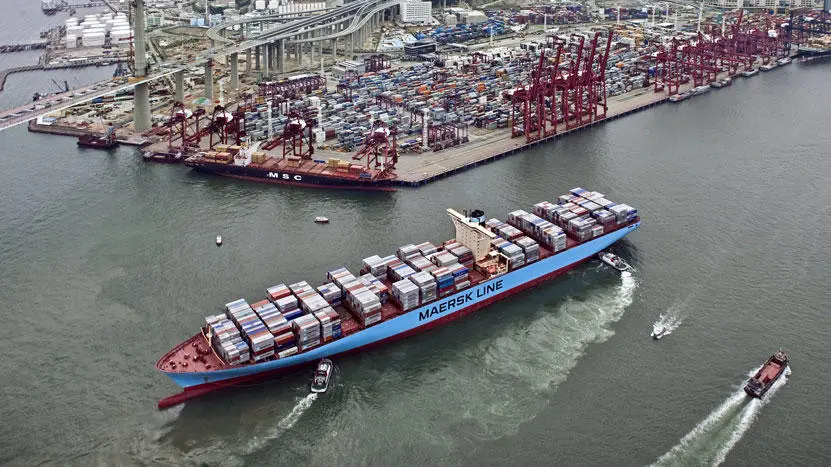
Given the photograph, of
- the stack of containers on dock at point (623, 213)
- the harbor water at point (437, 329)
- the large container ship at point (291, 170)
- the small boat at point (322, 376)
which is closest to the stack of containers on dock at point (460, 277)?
the harbor water at point (437, 329)

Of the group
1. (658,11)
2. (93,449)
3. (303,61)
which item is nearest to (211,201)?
(93,449)

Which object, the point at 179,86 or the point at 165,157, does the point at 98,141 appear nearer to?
the point at 165,157

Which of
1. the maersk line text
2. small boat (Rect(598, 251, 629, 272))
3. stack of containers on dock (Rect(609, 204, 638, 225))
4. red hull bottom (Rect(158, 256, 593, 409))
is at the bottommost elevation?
red hull bottom (Rect(158, 256, 593, 409))

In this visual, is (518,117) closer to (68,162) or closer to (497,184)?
(497,184)

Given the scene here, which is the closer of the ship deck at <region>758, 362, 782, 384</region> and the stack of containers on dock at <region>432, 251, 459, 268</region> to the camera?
the ship deck at <region>758, 362, 782, 384</region>

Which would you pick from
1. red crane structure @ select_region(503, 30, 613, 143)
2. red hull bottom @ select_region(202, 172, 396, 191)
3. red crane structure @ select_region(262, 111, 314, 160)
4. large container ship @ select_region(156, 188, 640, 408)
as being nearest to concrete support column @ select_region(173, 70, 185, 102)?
red crane structure @ select_region(262, 111, 314, 160)

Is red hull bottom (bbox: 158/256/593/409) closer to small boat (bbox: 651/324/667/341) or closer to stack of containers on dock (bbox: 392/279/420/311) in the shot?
stack of containers on dock (bbox: 392/279/420/311)
